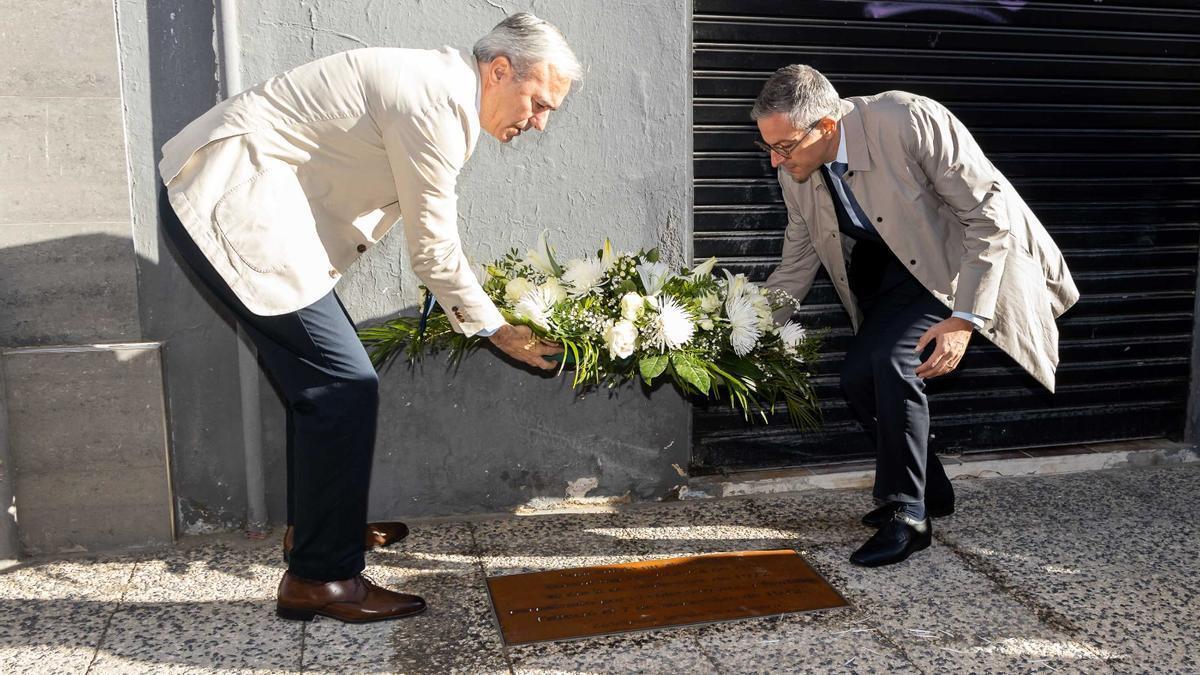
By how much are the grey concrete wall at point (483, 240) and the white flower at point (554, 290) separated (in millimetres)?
589

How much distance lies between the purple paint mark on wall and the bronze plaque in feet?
8.21

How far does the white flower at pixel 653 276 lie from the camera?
3752mm

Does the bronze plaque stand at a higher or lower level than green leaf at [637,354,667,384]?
lower

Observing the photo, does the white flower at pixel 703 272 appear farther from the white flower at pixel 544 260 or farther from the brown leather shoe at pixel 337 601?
the brown leather shoe at pixel 337 601

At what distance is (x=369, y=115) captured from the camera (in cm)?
293

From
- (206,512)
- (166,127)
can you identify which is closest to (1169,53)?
(166,127)

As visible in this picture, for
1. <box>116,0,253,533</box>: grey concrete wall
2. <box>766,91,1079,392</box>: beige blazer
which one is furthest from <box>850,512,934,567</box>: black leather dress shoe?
<box>116,0,253,533</box>: grey concrete wall

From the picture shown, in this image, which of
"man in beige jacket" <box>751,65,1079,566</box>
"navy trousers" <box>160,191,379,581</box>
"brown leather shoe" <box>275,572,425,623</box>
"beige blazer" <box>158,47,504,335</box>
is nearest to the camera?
"beige blazer" <box>158,47,504,335</box>

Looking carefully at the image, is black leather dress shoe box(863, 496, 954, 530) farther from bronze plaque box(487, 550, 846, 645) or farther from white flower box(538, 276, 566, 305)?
white flower box(538, 276, 566, 305)

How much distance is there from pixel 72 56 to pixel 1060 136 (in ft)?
14.3

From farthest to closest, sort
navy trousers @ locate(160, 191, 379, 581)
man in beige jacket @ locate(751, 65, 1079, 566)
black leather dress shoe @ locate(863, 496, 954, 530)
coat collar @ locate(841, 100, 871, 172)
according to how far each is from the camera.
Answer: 1. black leather dress shoe @ locate(863, 496, 954, 530)
2. coat collar @ locate(841, 100, 871, 172)
3. man in beige jacket @ locate(751, 65, 1079, 566)
4. navy trousers @ locate(160, 191, 379, 581)

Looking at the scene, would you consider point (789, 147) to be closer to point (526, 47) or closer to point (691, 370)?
point (691, 370)

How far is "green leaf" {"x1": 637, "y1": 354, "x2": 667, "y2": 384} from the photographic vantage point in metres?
3.57

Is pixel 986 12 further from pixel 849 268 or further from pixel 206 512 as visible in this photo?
pixel 206 512
